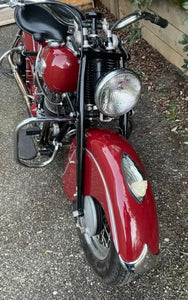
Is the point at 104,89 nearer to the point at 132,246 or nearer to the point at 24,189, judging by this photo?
the point at 132,246

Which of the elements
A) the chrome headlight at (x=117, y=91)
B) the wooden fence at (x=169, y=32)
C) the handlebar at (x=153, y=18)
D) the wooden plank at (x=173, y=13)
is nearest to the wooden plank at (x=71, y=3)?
the wooden fence at (x=169, y=32)

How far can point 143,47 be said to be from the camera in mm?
3928

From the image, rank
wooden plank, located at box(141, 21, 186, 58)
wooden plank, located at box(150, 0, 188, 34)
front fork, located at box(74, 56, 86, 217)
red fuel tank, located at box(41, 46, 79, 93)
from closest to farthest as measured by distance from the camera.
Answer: front fork, located at box(74, 56, 86, 217) → red fuel tank, located at box(41, 46, 79, 93) → wooden plank, located at box(150, 0, 188, 34) → wooden plank, located at box(141, 21, 186, 58)

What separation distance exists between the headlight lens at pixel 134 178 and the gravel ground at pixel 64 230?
669mm

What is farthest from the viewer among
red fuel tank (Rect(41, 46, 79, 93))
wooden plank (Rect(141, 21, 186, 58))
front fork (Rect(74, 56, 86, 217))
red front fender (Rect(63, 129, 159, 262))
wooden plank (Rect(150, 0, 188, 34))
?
wooden plank (Rect(141, 21, 186, 58))

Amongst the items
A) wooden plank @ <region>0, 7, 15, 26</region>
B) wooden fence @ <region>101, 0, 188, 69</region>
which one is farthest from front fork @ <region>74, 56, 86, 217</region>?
wooden plank @ <region>0, 7, 15, 26</region>

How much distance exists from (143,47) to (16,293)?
2891mm

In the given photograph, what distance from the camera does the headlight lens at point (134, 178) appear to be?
58.6 inches

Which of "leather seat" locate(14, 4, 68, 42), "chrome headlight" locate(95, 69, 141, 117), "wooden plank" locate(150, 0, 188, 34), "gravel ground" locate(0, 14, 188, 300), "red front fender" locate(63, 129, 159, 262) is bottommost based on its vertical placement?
"gravel ground" locate(0, 14, 188, 300)

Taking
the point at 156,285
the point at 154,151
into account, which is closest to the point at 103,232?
the point at 156,285

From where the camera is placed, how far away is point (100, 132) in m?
1.71

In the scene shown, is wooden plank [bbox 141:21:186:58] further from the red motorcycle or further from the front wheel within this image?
the front wheel

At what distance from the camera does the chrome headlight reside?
146 centimetres

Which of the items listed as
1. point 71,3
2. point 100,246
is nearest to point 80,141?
point 100,246
